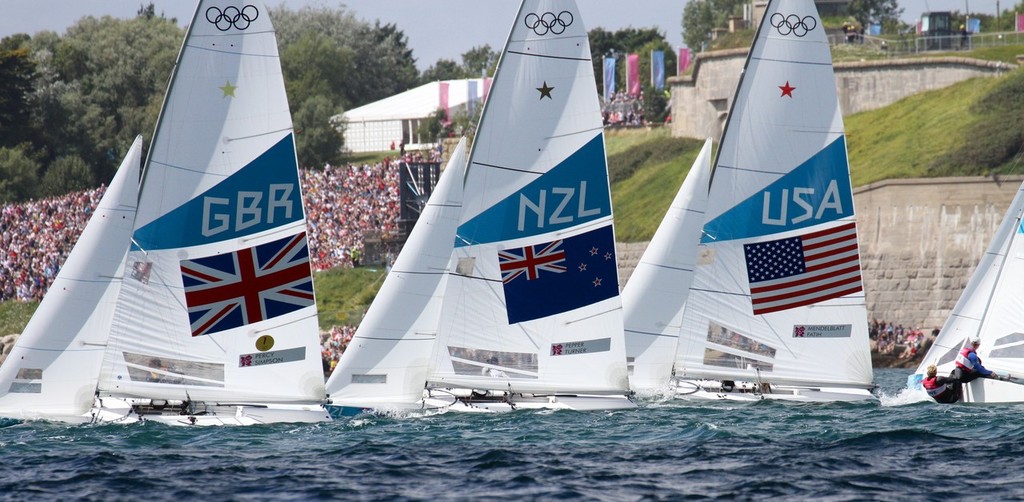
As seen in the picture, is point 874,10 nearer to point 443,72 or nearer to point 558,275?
point 443,72

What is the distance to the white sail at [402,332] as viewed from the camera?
27.7 m

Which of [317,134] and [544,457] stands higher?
[317,134]

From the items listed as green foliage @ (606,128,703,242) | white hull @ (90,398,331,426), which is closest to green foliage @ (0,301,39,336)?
green foliage @ (606,128,703,242)

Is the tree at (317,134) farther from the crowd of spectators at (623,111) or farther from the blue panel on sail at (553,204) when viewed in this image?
the blue panel on sail at (553,204)

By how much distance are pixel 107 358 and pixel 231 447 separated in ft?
8.83

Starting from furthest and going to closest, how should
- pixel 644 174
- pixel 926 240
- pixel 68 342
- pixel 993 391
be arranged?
pixel 644 174 < pixel 926 240 < pixel 993 391 < pixel 68 342

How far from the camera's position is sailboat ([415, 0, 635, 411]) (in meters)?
27.3

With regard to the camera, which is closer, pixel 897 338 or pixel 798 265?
pixel 798 265

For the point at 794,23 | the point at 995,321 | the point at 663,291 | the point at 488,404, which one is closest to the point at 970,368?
the point at 995,321

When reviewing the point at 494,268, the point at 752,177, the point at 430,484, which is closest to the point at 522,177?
the point at 494,268

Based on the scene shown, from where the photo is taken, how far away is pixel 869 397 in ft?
98.8

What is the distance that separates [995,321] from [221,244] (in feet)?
49.1

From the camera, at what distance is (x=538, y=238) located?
91.2 ft

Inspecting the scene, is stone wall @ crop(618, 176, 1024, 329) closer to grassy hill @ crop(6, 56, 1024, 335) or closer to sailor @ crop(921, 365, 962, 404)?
grassy hill @ crop(6, 56, 1024, 335)
